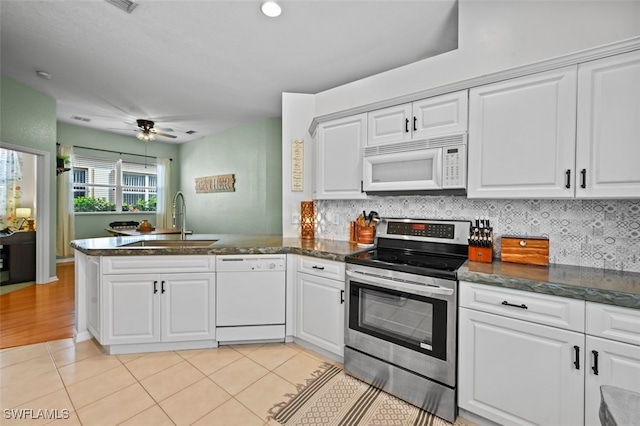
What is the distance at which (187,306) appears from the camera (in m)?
2.47

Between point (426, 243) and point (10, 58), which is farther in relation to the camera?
point (10, 58)

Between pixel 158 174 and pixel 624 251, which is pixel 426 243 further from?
pixel 158 174

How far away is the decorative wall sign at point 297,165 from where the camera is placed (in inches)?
127

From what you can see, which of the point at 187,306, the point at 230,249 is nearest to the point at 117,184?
the point at 187,306

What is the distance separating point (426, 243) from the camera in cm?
240

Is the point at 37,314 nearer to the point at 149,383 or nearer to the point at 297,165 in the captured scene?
the point at 149,383

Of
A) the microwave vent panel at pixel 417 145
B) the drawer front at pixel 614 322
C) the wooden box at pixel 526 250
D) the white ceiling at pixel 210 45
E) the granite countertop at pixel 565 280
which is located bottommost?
the drawer front at pixel 614 322

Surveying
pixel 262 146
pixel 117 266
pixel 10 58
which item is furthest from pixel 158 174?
pixel 117 266

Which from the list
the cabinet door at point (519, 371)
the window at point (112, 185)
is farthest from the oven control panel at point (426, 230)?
the window at point (112, 185)

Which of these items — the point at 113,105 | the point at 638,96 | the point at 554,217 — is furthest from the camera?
the point at 113,105

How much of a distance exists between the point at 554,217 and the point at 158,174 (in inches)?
295

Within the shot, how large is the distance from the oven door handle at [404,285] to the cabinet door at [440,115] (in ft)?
3.66

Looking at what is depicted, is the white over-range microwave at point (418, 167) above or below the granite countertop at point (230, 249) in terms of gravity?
above

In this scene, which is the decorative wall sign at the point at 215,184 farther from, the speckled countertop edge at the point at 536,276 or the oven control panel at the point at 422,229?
the oven control panel at the point at 422,229
